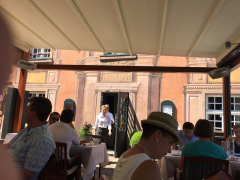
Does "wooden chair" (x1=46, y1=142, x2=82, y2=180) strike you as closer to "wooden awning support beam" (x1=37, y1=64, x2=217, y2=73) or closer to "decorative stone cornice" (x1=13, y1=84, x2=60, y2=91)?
"wooden awning support beam" (x1=37, y1=64, x2=217, y2=73)

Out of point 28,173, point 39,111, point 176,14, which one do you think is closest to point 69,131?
point 39,111

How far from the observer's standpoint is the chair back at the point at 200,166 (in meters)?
2.56

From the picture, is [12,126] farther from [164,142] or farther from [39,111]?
[164,142]

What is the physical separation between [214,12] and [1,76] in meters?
4.08

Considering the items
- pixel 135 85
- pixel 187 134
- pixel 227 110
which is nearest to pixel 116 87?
pixel 135 85

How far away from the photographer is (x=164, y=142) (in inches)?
59.5

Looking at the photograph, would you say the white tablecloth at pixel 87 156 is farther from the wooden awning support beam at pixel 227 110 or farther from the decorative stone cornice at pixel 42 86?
the decorative stone cornice at pixel 42 86

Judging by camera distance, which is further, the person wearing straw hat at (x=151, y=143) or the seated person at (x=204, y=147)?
the seated person at (x=204, y=147)

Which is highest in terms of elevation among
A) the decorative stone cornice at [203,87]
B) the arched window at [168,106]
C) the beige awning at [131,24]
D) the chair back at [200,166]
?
the beige awning at [131,24]

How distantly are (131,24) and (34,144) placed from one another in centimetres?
322

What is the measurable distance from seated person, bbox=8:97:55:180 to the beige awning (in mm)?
1711

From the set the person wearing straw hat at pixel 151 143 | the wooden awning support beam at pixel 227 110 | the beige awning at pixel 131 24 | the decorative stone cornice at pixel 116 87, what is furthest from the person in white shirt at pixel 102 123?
the person wearing straw hat at pixel 151 143

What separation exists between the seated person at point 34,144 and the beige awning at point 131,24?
1.71 metres

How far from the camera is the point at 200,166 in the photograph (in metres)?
2.73
